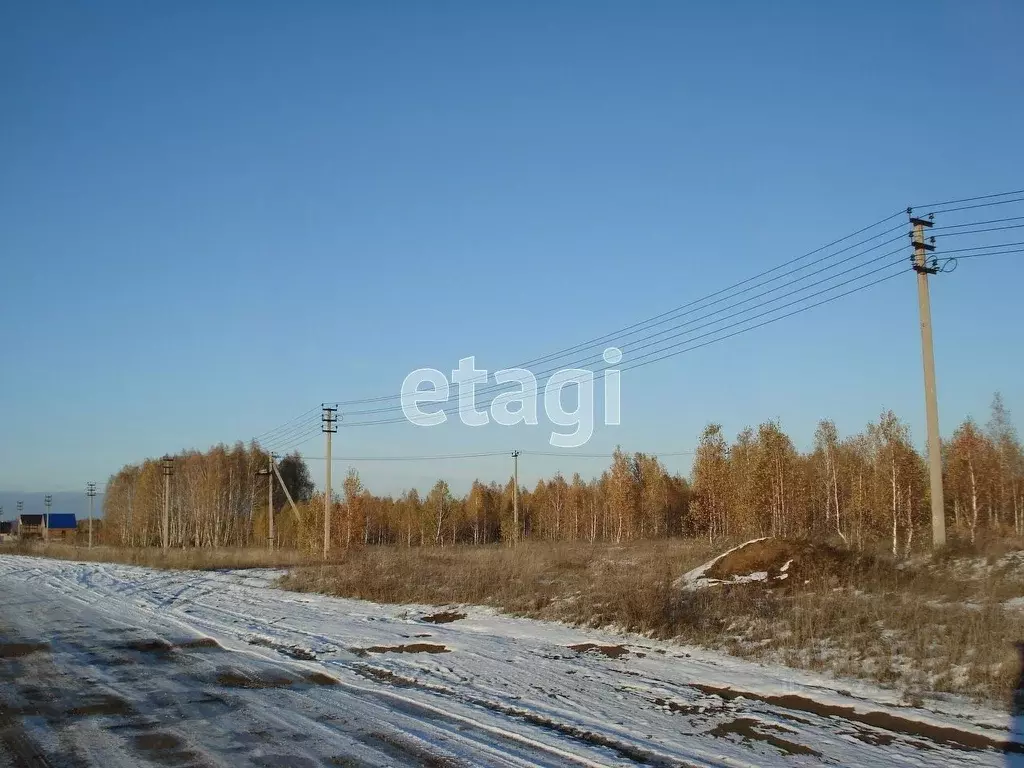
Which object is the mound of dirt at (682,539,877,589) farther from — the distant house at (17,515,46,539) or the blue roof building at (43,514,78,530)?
the blue roof building at (43,514,78,530)

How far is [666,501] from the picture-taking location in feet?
259

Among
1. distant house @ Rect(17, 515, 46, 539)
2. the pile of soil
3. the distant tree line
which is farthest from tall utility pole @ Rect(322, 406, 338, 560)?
distant house @ Rect(17, 515, 46, 539)

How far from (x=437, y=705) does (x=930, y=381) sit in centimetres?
1504

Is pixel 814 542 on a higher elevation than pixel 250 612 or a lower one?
higher

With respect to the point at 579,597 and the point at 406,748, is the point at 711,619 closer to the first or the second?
the point at 579,597

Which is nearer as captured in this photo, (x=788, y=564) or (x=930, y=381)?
(x=788, y=564)

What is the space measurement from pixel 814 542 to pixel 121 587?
71.3ft

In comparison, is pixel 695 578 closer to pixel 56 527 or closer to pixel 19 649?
pixel 19 649

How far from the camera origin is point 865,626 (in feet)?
36.6

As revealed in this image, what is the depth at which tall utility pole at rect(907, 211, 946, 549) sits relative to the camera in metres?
17.1

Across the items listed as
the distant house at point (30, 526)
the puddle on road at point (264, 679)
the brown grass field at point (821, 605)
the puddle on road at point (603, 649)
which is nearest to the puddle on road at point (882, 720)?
the brown grass field at point (821, 605)

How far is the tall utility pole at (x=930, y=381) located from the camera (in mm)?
17125

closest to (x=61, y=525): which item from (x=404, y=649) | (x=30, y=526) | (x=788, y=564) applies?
(x=30, y=526)

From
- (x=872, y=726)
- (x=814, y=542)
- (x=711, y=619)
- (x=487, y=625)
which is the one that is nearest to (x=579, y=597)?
(x=487, y=625)
